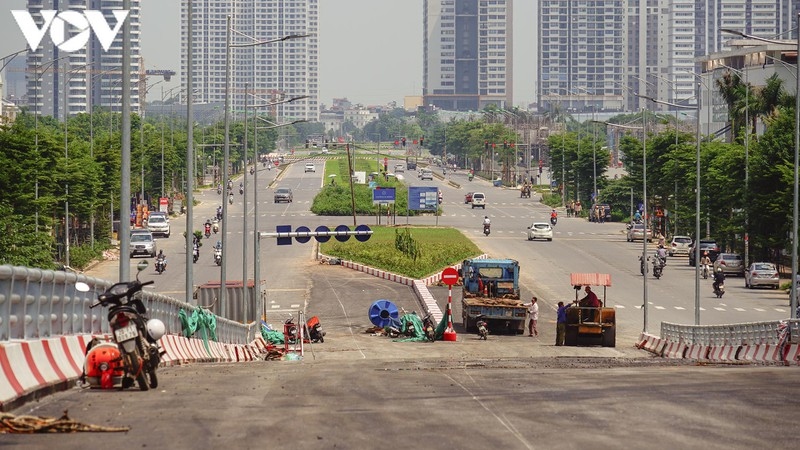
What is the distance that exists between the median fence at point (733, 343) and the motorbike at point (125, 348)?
51.0ft

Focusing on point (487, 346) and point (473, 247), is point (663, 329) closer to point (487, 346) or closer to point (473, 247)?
point (487, 346)

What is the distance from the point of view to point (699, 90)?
1924 inches

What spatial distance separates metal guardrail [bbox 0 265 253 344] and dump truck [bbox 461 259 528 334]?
26.1 m

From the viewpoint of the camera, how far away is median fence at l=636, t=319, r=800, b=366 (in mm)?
29703

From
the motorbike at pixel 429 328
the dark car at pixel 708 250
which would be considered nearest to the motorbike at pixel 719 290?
the dark car at pixel 708 250

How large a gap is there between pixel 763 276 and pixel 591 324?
25.3m

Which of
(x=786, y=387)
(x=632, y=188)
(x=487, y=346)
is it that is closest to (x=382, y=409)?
(x=786, y=387)

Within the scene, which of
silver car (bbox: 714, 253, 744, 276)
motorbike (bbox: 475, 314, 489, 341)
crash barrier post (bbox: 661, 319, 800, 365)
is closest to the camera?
crash barrier post (bbox: 661, 319, 800, 365)

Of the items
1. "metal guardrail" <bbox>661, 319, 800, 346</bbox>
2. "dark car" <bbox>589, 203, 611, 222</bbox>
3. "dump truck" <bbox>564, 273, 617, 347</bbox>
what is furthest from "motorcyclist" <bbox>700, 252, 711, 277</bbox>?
"dark car" <bbox>589, 203, 611, 222</bbox>

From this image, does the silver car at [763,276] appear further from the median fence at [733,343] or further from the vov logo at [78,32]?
the vov logo at [78,32]

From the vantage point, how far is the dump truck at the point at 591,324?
1658 inches

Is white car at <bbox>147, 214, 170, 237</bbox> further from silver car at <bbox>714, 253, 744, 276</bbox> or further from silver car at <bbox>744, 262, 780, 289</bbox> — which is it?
silver car at <bbox>744, 262, 780, 289</bbox>

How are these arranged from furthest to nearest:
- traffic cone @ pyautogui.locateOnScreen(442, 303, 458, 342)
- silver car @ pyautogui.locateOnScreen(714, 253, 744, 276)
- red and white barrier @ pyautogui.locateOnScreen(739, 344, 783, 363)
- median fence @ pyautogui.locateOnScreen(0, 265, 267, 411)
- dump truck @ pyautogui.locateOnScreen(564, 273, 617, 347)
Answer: silver car @ pyautogui.locateOnScreen(714, 253, 744, 276), traffic cone @ pyautogui.locateOnScreen(442, 303, 458, 342), dump truck @ pyautogui.locateOnScreen(564, 273, 617, 347), red and white barrier @ pyautogui.locateOnScreen(739, 344, 783, 363), median fence @ pyautogui.locateOnScreen(0, 265, 267, 411)

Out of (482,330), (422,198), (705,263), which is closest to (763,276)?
(705,263)
